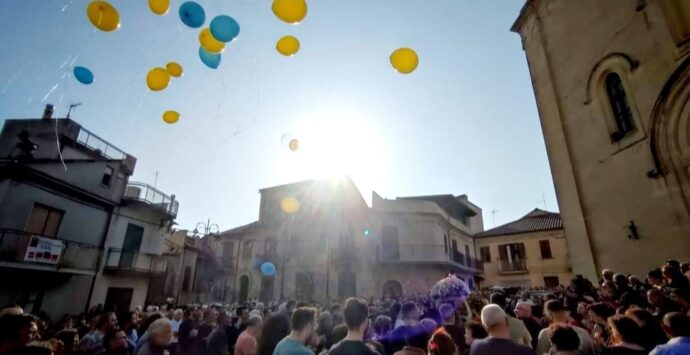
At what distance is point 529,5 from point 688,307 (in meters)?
11.8

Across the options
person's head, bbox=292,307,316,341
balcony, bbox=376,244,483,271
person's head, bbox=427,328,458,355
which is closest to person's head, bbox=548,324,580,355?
person's head, bbox=427,328,458,355

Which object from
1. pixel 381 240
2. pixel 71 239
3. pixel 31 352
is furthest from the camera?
pixel 381 240

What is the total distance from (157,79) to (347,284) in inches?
758

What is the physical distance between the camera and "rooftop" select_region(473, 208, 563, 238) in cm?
2667

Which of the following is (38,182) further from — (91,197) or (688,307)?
(688,307)

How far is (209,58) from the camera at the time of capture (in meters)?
5.89

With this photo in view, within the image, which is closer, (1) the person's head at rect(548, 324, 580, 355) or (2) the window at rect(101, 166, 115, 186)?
(1) the person's head at rect(548, 324, 580, 355)

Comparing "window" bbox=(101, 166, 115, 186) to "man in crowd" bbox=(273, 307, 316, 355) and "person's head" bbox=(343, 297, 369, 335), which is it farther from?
"person's head" bbox=(343, 297, 369, 335)

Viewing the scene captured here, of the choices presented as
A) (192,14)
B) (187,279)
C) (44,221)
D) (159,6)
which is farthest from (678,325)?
(187,279)

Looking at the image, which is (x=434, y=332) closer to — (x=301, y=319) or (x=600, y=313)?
(x=301, y=319)

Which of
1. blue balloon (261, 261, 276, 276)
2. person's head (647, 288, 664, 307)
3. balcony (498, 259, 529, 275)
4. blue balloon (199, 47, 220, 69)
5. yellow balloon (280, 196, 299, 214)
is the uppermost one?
yellow balloon (280, 196, 299, 214)

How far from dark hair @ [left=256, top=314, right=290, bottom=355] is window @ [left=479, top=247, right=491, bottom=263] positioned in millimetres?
28954

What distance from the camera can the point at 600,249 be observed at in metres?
9.16

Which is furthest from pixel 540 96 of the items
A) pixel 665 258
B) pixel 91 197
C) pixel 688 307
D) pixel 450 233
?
pixel 91 197
